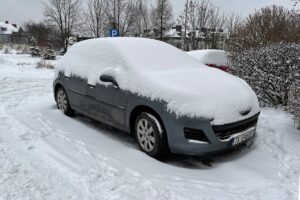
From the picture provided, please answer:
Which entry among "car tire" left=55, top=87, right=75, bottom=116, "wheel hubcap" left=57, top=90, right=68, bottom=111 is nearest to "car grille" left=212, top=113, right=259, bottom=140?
"car tire" left=55, top=87, right=75, bottom=116

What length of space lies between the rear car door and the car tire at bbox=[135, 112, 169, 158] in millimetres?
385

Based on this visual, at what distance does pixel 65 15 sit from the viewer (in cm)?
3053

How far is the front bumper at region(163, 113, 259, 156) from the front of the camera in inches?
144

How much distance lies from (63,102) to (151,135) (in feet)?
8.72

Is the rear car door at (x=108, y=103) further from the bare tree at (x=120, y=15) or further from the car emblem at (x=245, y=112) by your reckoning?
the bare tree at (x=120, y=15)

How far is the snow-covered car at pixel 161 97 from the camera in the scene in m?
3.72

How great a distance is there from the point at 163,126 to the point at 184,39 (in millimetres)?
21795

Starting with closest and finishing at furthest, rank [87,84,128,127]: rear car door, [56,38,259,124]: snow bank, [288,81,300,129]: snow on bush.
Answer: [56,38,259,124]: snow bank < [87,84,128,127]: rear car door < [288,81,300,129]: snow on bush

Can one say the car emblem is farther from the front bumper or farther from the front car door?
the front car door

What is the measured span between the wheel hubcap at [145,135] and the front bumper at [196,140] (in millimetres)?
283

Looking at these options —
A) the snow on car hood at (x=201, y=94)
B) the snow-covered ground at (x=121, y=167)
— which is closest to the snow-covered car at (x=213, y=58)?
the snow-covered ground at (x=121, y=167)

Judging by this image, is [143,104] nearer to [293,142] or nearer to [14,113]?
[293,142]

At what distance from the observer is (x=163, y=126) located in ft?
12.9

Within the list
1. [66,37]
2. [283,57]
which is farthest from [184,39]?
[283,57]
